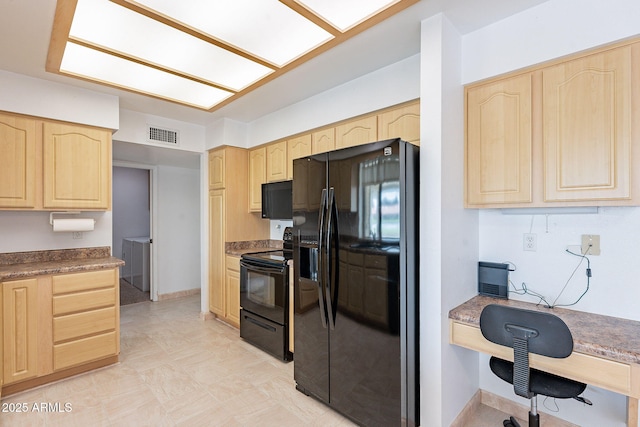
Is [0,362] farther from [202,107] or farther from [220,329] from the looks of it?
[202,107]

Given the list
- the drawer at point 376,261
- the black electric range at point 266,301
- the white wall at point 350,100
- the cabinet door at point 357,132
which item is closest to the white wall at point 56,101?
the white wall at point 350,100

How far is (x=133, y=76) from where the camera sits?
2.64m

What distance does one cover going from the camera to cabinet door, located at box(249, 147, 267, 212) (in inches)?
154

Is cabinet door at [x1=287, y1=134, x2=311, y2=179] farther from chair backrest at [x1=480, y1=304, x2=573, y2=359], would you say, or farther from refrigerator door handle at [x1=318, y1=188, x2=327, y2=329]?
chair backrest at [x1=480, y1=304, x2=573, y2=359]

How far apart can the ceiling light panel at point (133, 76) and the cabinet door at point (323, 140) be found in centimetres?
96

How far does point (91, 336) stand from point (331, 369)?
7.36 feet

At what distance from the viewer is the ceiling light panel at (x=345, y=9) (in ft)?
5.66

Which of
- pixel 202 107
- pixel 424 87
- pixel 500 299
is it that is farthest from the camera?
pixel 202 107

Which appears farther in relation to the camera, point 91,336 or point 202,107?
point 202,107

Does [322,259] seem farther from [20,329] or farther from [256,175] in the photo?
[20,329]

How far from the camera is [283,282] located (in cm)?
295

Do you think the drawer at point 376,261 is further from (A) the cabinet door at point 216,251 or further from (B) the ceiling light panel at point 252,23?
(A) the cabinet door at point 216,251

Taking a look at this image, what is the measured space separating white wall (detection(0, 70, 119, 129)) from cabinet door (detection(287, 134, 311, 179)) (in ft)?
5.88

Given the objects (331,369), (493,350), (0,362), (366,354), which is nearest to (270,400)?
(331,369)
